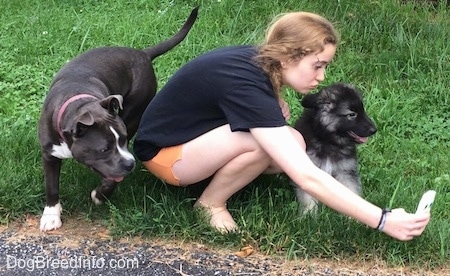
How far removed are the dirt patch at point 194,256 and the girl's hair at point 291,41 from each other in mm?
929

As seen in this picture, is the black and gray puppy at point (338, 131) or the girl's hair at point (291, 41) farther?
the black and gray puppy at point (338, 131)

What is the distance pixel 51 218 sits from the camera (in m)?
3.92

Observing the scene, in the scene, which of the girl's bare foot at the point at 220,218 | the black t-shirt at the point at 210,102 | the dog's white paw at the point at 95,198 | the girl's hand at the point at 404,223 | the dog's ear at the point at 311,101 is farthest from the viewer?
the dog's ear at the point at 311,101

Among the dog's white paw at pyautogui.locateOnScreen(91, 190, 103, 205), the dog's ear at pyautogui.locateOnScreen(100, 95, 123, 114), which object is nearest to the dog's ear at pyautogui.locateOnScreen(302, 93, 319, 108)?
the dog's ear at pyautogui.locateOnScreen(100, 95, 123, 114)

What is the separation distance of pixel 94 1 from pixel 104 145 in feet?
12.8

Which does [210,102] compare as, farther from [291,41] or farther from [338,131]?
[338,131]

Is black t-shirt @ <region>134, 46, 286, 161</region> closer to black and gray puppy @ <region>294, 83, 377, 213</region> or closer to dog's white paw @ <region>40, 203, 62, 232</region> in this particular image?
dog's white paw @ <region>40, 203, 62, 232</region>

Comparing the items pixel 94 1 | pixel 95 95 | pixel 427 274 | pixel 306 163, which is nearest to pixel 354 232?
pixel 427 274

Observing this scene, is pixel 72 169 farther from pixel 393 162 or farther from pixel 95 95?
pixel 393 162

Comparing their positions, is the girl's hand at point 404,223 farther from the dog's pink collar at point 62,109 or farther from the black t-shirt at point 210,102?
the dog's pink collar at point 62,109

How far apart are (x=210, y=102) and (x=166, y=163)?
489 millimetres

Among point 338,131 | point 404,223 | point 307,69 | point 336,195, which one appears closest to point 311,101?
point 338,131

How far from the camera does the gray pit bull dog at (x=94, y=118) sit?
368 cm

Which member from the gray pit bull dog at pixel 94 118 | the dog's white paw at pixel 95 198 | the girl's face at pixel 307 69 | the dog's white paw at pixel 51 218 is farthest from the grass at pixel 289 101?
the girl's face at pixel 307 69
